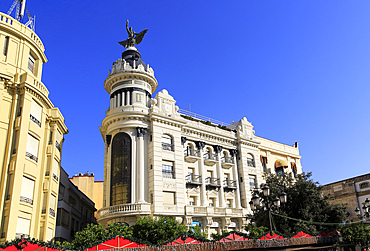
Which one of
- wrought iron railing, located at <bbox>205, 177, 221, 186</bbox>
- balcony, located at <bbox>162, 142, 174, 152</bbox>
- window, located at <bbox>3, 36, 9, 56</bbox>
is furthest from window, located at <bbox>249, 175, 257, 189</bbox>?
window, located at <bbox>3, 36, 9, 56</bbox>

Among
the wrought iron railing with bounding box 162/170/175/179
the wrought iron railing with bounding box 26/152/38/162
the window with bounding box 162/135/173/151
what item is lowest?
the wrought iron railing with bounding box 26/152/38/162

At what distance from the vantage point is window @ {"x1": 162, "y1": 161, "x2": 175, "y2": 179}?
33.4 m

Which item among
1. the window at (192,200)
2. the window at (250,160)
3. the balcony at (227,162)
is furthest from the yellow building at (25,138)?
A: the window at (250,160)

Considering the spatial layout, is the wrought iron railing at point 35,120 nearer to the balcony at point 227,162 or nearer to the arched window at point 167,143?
the arched window at point 167,143

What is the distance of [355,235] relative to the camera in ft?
74.4

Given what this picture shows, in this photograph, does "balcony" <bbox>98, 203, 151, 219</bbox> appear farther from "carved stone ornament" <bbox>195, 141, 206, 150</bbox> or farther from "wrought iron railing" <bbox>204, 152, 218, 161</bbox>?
"wrought iron railing" <bbox>204, 152, 218, 161</bbox>

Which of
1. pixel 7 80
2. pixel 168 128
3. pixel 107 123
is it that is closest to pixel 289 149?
pixel 168 128

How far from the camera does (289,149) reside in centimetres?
4950

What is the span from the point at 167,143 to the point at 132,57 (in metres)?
10.6

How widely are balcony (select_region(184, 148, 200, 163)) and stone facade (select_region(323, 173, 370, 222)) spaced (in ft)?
75.4

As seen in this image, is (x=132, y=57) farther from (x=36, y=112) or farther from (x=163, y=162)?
(x=36, y=112)

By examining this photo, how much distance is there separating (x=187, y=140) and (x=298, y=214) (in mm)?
14879

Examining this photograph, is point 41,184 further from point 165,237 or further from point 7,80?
point 165,237

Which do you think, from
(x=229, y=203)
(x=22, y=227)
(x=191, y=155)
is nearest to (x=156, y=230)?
(x=22, y=227)
